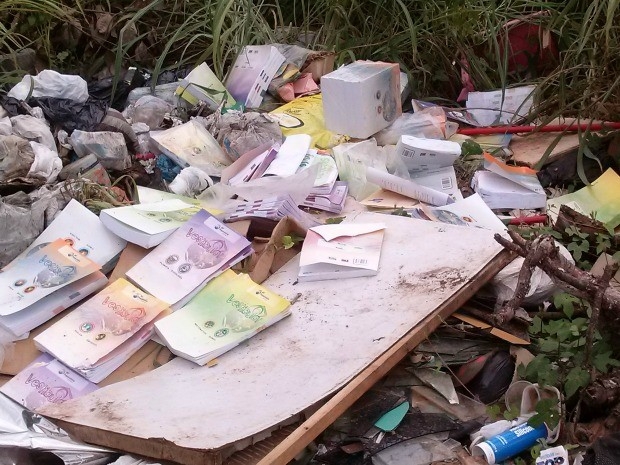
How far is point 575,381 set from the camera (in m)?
→ 2.04

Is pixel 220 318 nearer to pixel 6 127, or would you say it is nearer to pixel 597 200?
pixel 6 127

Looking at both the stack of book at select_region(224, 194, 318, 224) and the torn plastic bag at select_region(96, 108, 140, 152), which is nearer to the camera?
the stack of book at select_region(224, 194, 318, 224)

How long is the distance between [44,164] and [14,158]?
0.12 m

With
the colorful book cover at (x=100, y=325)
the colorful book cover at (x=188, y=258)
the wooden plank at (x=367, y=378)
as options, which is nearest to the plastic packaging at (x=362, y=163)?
the colorful book cover at (x=188, y=258)

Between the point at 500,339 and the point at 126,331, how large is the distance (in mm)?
1121

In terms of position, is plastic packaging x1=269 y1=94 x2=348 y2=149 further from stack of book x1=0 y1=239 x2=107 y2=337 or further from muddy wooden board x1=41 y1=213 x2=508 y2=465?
stack of book x1=0 y1=239 x2=107 y2=337

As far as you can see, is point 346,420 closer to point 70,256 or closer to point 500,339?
point 500,339

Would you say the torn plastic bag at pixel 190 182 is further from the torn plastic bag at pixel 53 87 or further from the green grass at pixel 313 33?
the green grass at pixel 313 33

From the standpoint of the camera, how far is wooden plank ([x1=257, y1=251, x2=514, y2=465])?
1.87m

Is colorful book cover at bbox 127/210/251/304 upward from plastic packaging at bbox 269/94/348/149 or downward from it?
upward

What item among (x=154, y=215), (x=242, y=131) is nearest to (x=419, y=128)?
(x=242, y=131)

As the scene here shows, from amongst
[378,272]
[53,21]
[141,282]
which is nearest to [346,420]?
[378,272]

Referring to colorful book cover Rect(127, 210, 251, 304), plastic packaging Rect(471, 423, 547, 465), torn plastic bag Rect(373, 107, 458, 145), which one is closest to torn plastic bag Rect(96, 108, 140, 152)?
colorful book cover Rect(127, 210, 251, 304)

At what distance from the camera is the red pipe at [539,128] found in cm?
339
